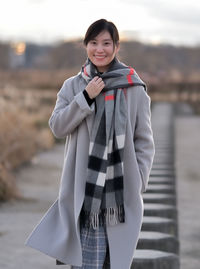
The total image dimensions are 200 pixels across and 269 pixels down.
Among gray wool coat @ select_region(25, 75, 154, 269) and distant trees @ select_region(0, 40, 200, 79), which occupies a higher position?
gray wool coat @ select_region(25, 75, 154, 269)

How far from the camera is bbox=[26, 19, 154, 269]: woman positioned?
11.2ft

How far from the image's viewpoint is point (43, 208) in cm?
798

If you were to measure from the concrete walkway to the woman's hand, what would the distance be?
6.69ft

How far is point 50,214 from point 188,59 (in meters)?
94.7

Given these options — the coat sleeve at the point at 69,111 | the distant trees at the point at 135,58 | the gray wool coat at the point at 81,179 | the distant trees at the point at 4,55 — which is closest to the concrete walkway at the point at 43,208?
the gray wool coat at the point at 81,179

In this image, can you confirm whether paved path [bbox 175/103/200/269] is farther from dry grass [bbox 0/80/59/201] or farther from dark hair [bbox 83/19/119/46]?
dark hair [bbox 83/19/119/46]

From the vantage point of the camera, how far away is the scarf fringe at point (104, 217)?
3.38 meters

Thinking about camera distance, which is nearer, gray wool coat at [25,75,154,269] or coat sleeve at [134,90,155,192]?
gray wool coat at [25,75,154,269]

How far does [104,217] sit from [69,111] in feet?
1.85

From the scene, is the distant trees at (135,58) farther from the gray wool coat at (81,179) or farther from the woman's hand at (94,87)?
the woman's hand at (94,87)

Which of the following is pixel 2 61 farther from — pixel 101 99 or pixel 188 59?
pixel 101 99

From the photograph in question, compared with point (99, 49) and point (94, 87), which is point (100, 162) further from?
point (99, 49)

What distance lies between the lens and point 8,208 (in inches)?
307

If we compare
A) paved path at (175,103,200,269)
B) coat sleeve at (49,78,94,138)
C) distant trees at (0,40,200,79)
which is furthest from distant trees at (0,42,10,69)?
coat sleeve at (49,78,94,138)
